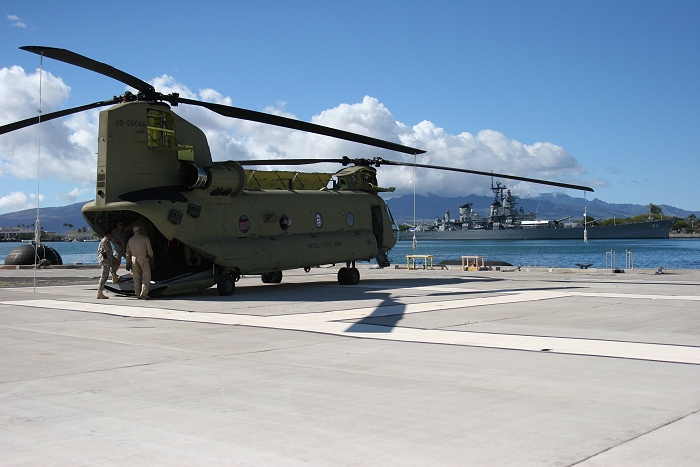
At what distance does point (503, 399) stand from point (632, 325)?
19.5ft

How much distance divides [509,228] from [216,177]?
122m

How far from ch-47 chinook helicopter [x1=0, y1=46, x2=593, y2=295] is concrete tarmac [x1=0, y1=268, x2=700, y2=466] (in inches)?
134

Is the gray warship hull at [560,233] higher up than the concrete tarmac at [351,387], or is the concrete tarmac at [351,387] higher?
the gray warship hull at [560,233]

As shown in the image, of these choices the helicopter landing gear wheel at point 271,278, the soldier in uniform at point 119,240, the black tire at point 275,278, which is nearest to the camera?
the soldier in uniform at point 119,240

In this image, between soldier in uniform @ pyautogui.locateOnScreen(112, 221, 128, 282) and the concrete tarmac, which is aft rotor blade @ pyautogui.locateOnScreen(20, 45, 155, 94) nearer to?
soldier in uniform @ pyautogui.locateOnScreen(112, 221, 128, 282)

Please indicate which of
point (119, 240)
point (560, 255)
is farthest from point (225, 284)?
point (560, 255)

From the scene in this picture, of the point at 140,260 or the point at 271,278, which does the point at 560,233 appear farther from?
the point at 140,260

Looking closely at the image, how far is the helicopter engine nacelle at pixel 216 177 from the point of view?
52.9 ft

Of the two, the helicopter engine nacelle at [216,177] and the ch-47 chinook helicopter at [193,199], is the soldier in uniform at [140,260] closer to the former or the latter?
the ch-47 chinook helicopter at [193,199]

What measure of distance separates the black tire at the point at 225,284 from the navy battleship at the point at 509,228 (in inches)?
4377

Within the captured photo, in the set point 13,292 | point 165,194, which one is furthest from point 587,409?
point 13,292

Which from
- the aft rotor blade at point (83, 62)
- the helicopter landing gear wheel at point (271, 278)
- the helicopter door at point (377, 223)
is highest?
the aft rotor blade at point (83, 62)

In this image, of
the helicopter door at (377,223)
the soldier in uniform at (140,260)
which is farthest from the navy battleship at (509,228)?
the soldier in uniform at (140,260)

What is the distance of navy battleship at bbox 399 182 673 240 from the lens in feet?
433
